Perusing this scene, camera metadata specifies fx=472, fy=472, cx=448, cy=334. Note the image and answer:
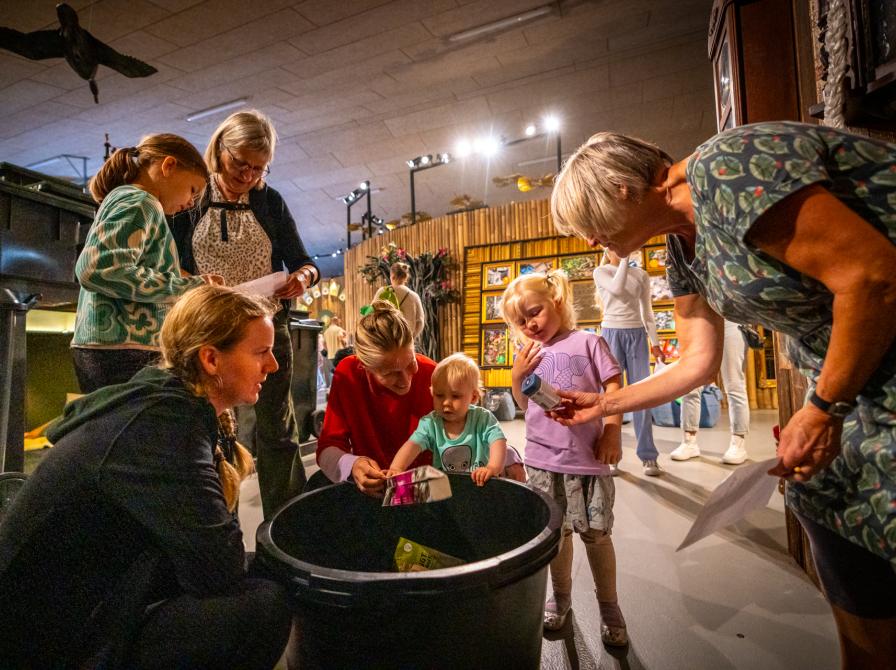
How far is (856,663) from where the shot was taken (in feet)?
2.79

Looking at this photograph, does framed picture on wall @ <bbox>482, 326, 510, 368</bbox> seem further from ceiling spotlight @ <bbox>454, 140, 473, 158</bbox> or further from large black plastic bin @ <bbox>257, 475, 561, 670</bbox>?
large black plastic bin @ <bbox>257, 475, 561, 670</bbox>

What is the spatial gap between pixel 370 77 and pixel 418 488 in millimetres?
6429

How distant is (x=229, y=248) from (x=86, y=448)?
1116 mm

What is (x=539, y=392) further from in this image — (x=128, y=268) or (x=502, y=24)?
(x=502, y=24)

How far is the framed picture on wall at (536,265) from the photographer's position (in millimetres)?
6471

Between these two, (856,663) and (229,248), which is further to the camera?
(229,248)

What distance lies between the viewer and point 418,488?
40.7 inches

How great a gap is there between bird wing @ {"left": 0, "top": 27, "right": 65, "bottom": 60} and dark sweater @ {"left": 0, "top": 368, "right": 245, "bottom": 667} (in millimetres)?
5870

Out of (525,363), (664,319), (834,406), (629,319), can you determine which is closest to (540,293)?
(525,363)

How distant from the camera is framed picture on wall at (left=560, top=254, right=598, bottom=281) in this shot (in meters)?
6.23

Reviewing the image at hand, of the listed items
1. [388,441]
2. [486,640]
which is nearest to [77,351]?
[388,441]

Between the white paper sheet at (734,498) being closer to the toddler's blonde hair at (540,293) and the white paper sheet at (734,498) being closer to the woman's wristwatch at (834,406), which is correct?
the woman's wristwatch at (834,406)

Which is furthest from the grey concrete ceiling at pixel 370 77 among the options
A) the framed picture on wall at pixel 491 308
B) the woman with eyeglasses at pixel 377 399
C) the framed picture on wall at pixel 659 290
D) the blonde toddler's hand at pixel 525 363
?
the blonde toddler's hand at pixel 525 363

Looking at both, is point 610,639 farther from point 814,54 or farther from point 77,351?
point 814,54
